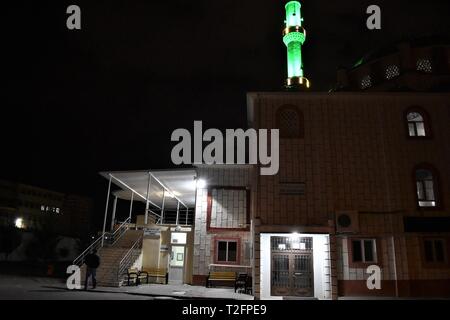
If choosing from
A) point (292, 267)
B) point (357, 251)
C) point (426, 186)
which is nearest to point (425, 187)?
point (426, 186)

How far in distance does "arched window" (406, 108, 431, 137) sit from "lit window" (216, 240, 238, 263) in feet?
35.9

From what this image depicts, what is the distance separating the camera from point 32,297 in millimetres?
12688

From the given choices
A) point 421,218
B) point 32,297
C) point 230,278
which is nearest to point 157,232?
point 230,278

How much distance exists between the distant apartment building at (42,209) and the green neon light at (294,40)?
44615 mm

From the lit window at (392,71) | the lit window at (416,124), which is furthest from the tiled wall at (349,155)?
the lit window at (392,71)

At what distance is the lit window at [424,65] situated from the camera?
1097 inches

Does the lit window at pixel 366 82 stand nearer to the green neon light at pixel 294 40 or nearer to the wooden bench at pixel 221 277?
the green neon light at pixel 294 40

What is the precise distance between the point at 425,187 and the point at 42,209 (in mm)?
75775

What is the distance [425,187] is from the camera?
16359 mm

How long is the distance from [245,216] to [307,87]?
2518 cm

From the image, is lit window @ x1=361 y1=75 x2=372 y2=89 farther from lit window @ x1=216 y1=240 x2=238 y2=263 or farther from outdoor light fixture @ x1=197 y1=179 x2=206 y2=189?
lit window @ x1=216 y1=240 x2=238 y2=263

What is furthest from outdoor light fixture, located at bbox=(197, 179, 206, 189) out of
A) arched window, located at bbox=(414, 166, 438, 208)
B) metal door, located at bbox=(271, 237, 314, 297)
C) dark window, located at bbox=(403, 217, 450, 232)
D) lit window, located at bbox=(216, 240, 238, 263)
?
arched window, located at bbox=(414, 166, 438, 208)

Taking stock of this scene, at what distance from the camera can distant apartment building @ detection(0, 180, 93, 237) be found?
64938mm
